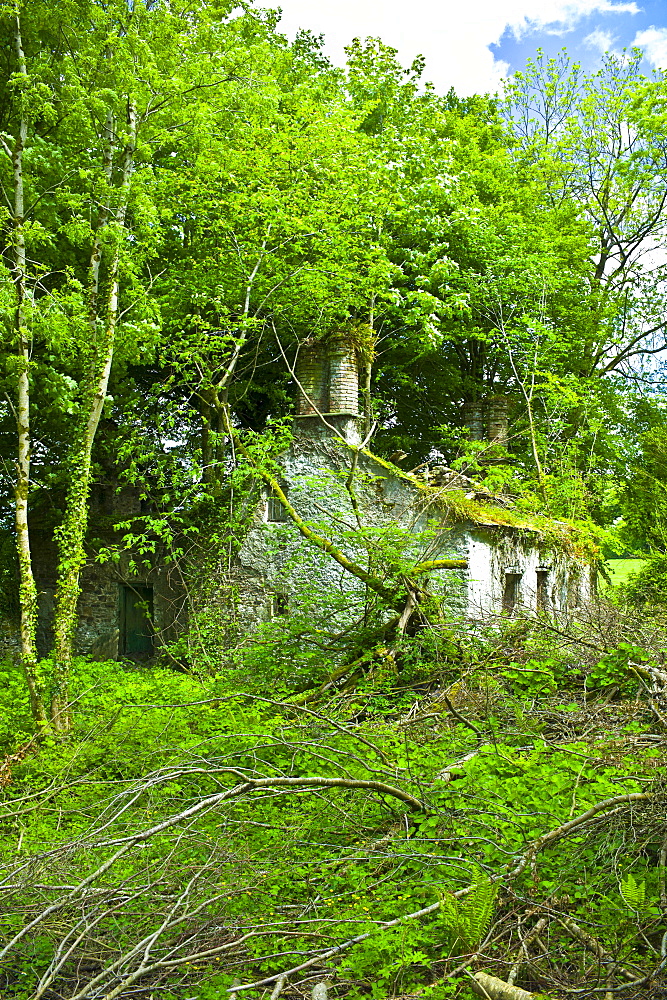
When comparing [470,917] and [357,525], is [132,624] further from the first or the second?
[470,917]

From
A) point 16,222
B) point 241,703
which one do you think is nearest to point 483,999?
point 241,703

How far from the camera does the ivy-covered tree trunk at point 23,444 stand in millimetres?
10438

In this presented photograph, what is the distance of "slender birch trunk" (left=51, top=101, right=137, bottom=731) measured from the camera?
1094 cm

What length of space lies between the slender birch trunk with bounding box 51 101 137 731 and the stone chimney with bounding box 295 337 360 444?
4127 mm

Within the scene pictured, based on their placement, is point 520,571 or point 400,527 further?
point 520,571

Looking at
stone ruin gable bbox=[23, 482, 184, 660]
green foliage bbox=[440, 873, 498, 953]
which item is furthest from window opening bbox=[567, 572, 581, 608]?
green foliage bbox=[440, 873, 498, 953]

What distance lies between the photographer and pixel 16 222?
11.0 m

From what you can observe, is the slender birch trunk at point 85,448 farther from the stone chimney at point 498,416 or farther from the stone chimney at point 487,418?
the stone chimney at point 498,416

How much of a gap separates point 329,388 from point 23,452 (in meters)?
6.25

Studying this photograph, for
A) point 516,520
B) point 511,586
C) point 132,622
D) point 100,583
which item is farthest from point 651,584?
point 100,583

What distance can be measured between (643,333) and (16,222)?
1840cm

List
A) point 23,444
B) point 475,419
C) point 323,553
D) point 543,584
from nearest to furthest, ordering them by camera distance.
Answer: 1. point 23,444
2. point 323,553
3. point 543,584
4. point 475,419

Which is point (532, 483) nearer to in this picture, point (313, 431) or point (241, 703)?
point (313, 431)

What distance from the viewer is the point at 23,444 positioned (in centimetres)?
1092
